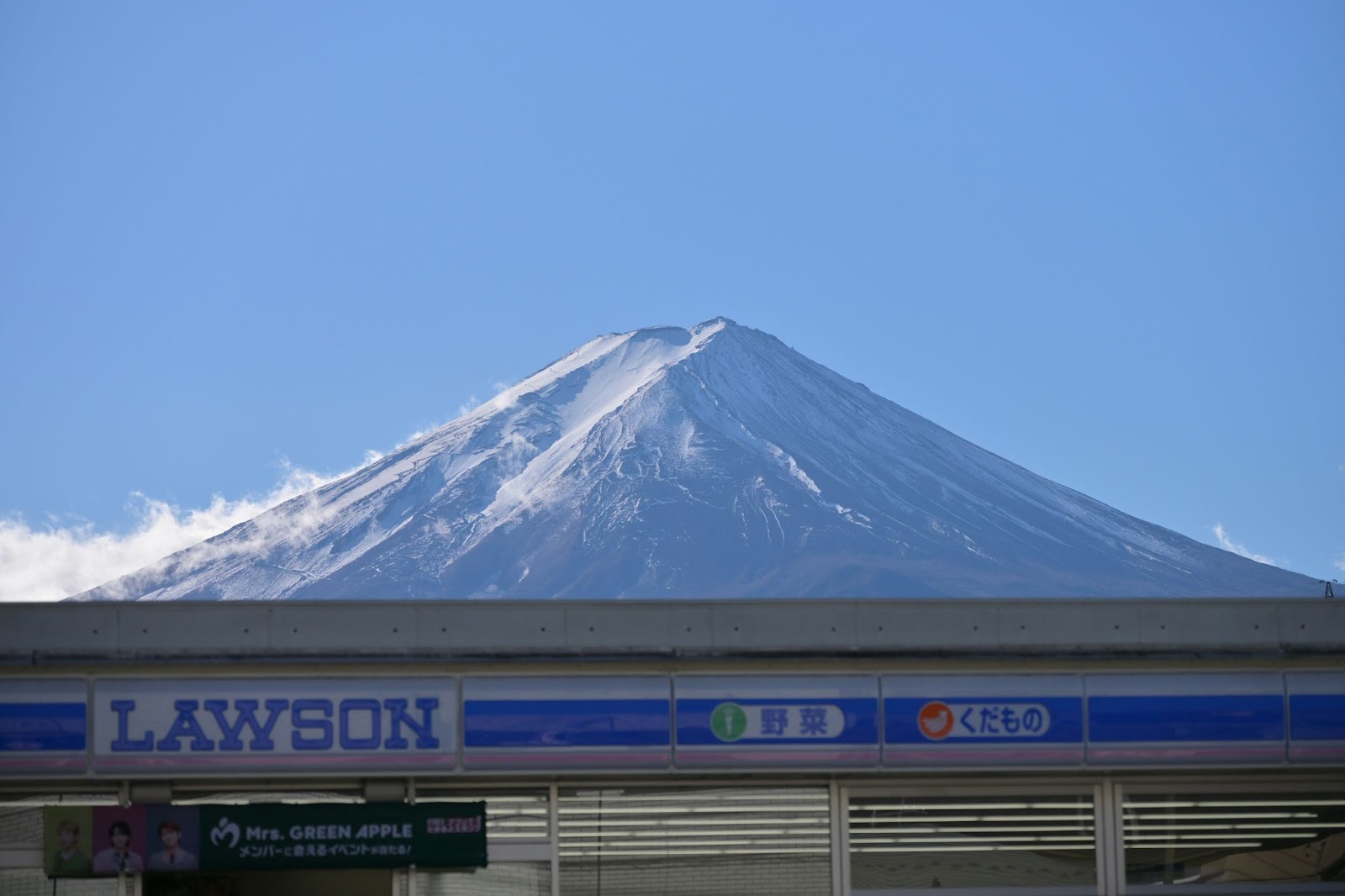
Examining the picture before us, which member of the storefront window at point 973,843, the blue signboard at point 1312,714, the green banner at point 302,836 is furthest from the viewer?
the storefront window at point 973,843

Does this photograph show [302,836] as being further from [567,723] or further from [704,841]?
[704,841]

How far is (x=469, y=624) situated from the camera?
13.8m

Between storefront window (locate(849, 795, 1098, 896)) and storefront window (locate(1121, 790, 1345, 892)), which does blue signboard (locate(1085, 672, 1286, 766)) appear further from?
storefront window (locate(849, 795, 1098, 896))

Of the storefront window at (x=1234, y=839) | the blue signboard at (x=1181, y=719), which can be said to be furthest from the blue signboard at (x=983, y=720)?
the storefront window at (x=1234, y=839)

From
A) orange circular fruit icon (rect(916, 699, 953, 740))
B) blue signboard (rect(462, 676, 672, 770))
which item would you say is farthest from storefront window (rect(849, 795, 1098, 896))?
blue signboard (rect(462, 676, 672, 770))

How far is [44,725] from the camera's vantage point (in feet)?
44.7

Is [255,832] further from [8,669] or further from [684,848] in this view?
[684,848]

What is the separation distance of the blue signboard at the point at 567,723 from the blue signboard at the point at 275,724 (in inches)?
7.8

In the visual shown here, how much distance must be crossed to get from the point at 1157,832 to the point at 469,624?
5.59 m

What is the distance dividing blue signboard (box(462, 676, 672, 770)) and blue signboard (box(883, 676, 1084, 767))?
175 centimetres

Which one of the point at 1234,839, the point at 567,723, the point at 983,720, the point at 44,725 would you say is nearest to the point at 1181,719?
the point at 1234,839

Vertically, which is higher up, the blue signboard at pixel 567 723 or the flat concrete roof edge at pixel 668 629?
the flat concrete roof edge at pixel 668 629

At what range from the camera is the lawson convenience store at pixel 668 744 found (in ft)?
45.0

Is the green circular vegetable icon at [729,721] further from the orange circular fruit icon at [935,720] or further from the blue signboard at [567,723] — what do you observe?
the orange circular fruit icon at [935,720]
